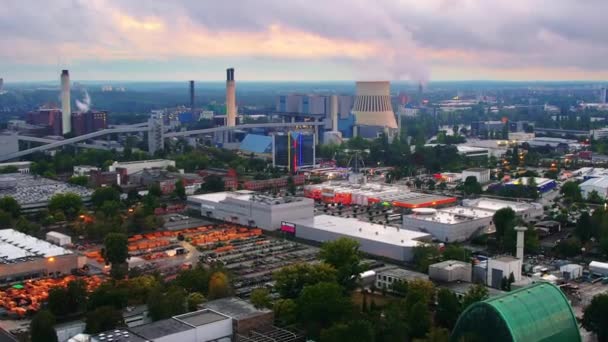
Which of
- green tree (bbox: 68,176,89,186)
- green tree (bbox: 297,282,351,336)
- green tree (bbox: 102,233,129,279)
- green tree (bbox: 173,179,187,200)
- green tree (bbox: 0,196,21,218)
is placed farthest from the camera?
green tree (bbox: 68,176,89,186)

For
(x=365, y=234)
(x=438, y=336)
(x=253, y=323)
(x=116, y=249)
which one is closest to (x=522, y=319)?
(x=438, y=336)

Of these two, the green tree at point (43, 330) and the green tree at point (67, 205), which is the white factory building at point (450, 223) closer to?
the green tree at point (67, 205)

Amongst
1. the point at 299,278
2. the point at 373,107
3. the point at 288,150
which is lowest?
the point at 299,278

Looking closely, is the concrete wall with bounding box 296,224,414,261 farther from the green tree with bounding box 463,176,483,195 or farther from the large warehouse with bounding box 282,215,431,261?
the green tree with bounding box 463,176,483,195

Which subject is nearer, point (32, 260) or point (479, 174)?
point (32, 260)

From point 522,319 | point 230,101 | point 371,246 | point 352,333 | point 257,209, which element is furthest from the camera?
point 230,101

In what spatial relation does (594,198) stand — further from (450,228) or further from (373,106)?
(373,106)

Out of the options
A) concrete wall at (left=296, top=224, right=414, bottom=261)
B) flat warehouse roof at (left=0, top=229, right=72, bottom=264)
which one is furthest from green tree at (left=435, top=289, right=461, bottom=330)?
flat warehouse roof at (left=0, top=229, right=72, bottom=264)
